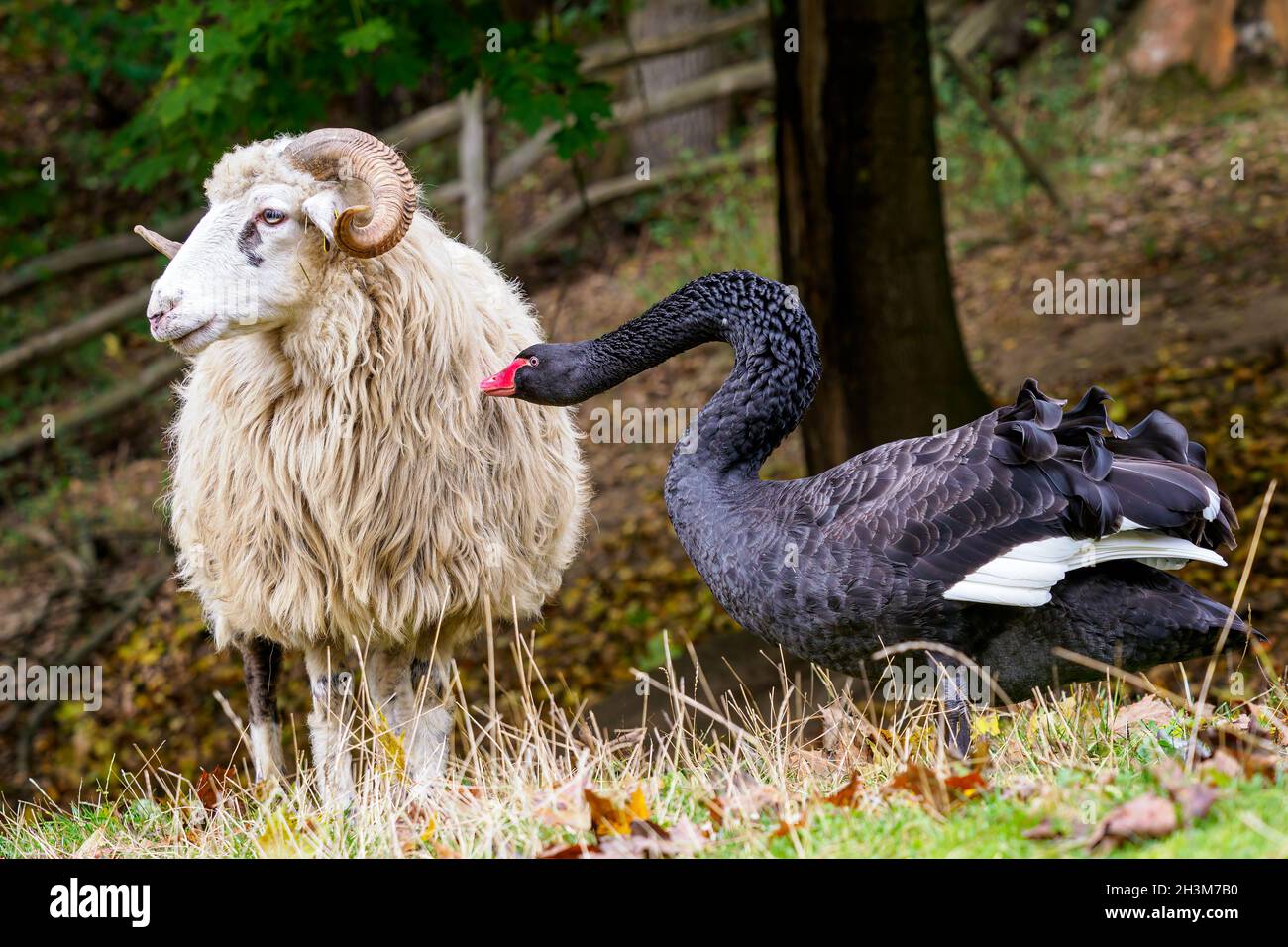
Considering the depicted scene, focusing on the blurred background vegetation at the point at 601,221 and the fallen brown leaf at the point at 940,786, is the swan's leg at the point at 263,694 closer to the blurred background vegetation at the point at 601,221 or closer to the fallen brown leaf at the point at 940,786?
the blurred background vegetation at the point at 601,221

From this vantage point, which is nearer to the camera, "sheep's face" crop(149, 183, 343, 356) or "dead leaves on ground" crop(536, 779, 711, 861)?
"dead leaves on ground" crop(536, 779, 711, 861)

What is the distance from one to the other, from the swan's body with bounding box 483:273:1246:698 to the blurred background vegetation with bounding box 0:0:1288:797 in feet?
5.17

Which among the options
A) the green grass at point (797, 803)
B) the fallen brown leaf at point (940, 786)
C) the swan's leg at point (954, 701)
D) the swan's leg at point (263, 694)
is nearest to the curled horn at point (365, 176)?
the green grass at point (797, 803)

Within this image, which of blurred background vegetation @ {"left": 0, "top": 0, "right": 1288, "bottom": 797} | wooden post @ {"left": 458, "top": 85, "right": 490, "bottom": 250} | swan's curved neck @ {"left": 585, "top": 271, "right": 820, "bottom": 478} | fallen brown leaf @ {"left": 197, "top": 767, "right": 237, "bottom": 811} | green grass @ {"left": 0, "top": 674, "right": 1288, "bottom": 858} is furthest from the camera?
wooden post @ {"left": 458, "top": 85, "right": 490, "bottom": 250}

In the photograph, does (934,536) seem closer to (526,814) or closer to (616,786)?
(616,786)

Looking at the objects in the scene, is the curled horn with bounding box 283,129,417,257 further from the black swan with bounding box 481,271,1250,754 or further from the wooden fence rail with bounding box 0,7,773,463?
the wooden fence rail with bounding box 0,7,773,463

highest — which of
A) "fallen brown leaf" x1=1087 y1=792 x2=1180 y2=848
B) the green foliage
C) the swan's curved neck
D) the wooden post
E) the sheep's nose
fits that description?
the wooden post

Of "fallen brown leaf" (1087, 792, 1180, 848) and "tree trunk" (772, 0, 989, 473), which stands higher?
"tree trunk" (772, 0, 989, 473)

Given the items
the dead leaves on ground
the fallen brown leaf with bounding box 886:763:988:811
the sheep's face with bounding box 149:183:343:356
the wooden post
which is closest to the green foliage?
the sheep's face with bounding box 149:183:343:356

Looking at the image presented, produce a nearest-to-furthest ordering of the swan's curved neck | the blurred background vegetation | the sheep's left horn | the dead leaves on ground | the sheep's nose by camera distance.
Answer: the dead leaves on ground < the swan's curved neck < the sheep's nose < the sheep's left horn < the blurred background vegetation

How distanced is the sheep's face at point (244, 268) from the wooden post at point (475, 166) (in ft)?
24.6

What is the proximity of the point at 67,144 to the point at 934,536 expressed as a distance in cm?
1486

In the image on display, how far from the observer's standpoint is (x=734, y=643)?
25.7 ft

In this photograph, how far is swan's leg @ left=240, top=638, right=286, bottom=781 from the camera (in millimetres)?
5883
